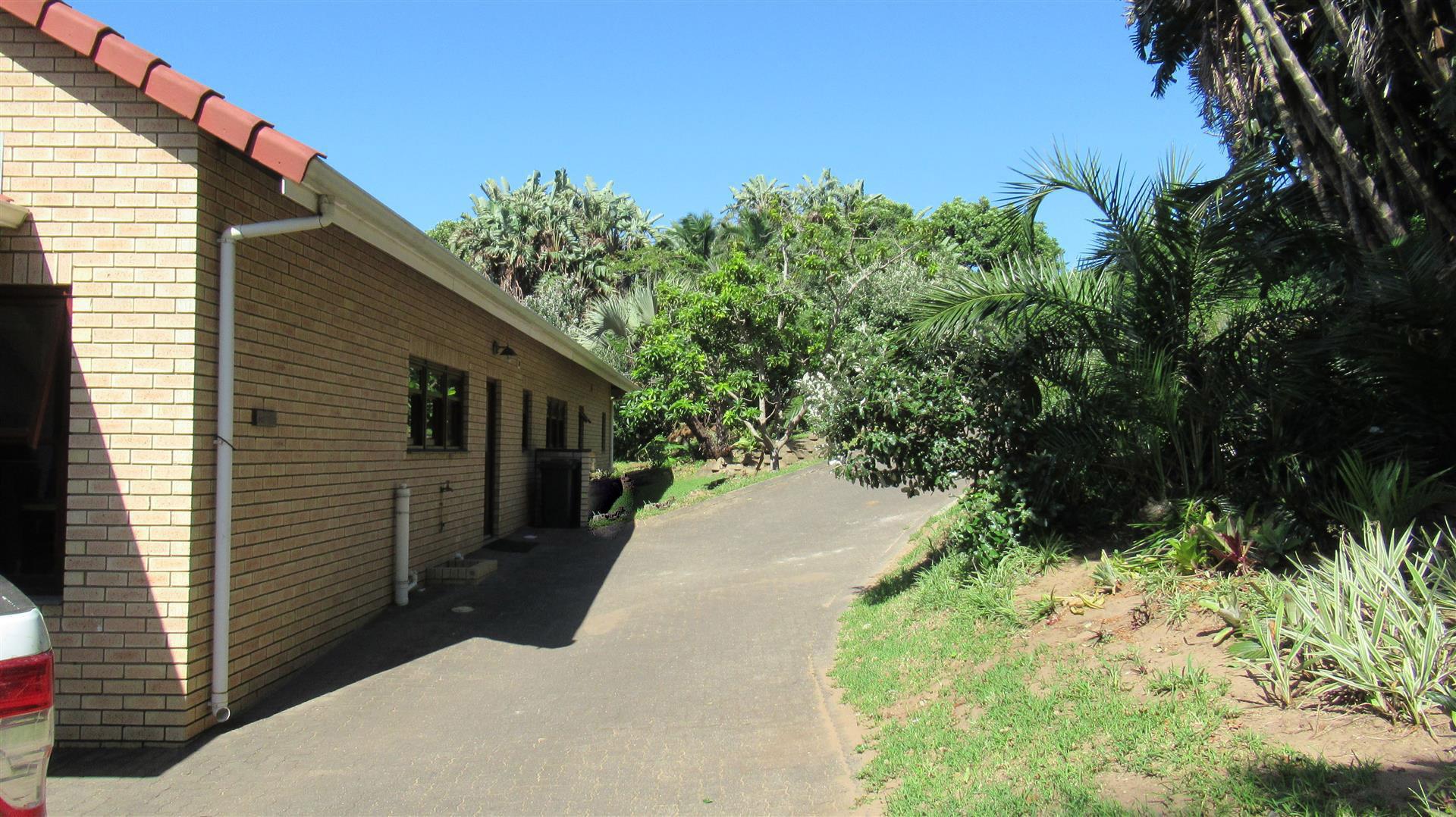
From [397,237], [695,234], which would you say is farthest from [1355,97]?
[695,234]

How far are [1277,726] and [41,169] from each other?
291 inches

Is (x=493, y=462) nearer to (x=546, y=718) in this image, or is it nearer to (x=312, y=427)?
(x=312, y=427)

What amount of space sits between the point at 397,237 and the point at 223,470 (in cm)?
251

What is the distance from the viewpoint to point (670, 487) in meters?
23.0

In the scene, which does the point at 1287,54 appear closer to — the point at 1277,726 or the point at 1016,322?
the point at 1016,322

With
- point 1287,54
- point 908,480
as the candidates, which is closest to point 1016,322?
point 908,480

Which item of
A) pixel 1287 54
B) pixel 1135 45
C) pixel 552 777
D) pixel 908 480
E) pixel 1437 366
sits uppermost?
pixel 1135 45

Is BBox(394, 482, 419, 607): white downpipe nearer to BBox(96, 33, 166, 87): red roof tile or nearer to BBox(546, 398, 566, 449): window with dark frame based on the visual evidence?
BBox(96, 33, 166, 87): red roof tile

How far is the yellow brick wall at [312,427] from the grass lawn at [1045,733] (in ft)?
13.6

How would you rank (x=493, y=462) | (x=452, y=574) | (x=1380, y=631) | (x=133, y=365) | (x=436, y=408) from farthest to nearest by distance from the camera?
(x=493, y=462) → (x=436, y=408) → (x=452, y=574) → (x=133, y=365) → (x=1380, y=631)

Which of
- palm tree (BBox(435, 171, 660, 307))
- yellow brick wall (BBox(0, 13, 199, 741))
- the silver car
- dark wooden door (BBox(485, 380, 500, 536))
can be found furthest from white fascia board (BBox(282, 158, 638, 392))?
palm tree (BBox(435, 171, 660, 307))

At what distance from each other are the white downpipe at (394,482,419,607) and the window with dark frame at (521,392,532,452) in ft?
19.3

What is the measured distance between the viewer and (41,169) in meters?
6.03

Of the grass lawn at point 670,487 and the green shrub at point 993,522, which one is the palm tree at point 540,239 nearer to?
the grass lawn at point 670,487
